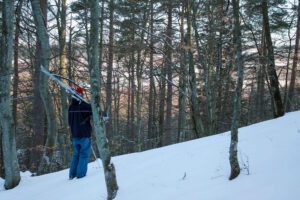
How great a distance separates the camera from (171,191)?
182 inches

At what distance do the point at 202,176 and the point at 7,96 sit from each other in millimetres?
4775

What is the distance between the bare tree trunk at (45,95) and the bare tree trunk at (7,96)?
1.18 metres

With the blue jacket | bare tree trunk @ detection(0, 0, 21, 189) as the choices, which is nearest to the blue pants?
the blue jacket

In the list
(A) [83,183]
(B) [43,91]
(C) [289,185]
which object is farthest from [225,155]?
(B) [43,91]

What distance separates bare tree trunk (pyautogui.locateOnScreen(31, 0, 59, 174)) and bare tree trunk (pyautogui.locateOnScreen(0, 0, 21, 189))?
1.18m

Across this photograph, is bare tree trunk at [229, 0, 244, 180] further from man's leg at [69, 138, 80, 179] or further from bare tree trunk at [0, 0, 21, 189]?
bare tree trunk at [0, 0, 21, 189]

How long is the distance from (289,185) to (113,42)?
14.4 meters

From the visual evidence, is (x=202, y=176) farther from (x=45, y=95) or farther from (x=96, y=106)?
(x=45, y=95)

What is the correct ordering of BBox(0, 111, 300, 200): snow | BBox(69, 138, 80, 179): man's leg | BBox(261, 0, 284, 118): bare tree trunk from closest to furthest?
BBox(0, 111, 300, 200): snow < BBox(69, 138, 80, 179): man's leg < BBox(261, 0, 284, 118): bare tree trunk

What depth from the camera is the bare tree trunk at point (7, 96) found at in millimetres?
7348

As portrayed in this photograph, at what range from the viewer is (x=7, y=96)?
24.4 ft

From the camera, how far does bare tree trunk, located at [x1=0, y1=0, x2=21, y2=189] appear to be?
7348mm

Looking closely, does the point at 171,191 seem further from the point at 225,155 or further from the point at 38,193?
the point at 38,193

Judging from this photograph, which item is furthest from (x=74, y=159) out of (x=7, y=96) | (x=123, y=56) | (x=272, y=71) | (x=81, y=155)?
(x=123, y=56)
